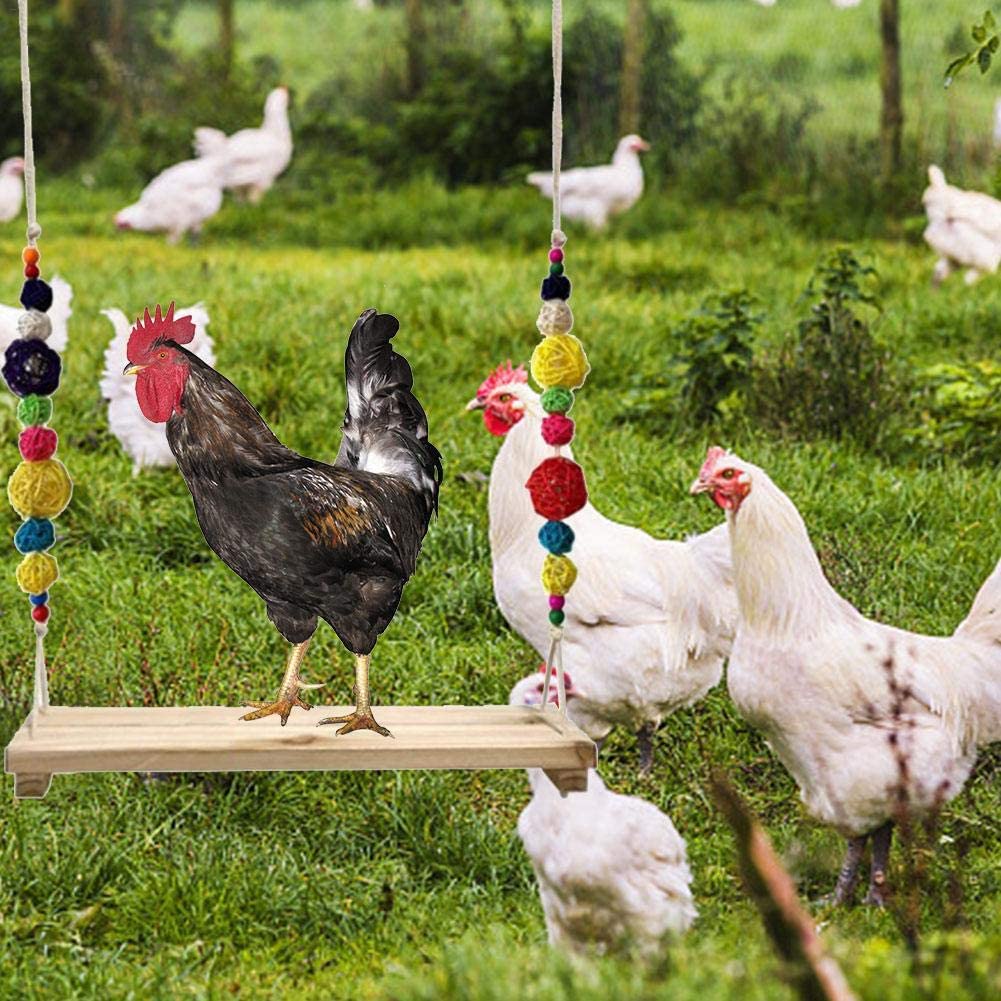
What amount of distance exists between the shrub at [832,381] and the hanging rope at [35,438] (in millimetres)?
4283

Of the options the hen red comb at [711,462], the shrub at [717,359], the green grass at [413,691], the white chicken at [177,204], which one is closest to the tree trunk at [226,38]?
the white chicken at [177,204]

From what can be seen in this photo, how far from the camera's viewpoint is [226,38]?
1509 cm

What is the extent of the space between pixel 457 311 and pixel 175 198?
12.2ft

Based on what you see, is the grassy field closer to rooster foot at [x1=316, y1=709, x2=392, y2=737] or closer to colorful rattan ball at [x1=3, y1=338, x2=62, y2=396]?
rooster foot at [x1=316, y1=709, x2=392, y2=737]

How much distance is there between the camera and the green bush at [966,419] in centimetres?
695

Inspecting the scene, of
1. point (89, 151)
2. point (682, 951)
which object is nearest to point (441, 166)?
point (89, 151)

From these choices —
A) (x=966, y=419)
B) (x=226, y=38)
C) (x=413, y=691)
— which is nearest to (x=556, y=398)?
(x=413, y=691)

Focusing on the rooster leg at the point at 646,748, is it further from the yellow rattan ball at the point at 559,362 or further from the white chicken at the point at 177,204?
the white chicken at the point at 177,204

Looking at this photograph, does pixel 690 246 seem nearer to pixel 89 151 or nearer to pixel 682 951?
pixel 89 151

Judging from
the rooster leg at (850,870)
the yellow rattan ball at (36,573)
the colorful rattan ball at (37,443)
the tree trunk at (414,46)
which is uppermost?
the tree trunk at (414,46)

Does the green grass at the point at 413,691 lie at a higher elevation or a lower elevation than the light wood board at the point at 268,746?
lower

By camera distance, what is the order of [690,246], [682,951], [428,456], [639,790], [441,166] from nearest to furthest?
[682,951] < [428,456] < [639,790] < [690,246] < [441,166]

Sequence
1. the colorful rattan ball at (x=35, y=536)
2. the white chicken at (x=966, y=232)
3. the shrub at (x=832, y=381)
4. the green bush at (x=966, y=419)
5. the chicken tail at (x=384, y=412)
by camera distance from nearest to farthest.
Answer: the colorful rattan ball at (x=35, y=536) < the chicken tail at (x=384, y=412) < the green bush at (x=966, y=419) < the shrub at (x=832, y=381) < the white chicken at (x=966, y=232)

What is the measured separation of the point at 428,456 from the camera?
3.50 meters
